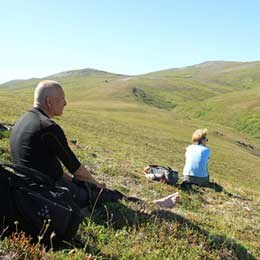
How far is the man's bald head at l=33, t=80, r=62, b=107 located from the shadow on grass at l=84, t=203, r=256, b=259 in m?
2.03

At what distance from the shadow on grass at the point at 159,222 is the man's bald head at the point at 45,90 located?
2.03 metres

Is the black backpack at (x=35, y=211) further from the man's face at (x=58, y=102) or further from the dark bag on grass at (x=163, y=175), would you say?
the dark bag on grass at (x=163, y=175)

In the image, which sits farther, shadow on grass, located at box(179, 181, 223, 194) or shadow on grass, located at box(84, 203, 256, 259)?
shadow on grass, located at box(179, 181, 223, 194)

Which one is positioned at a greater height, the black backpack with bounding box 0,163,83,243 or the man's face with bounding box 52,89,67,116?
the man's face with bounding box 52,89,67,116

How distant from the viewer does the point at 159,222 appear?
748 cm

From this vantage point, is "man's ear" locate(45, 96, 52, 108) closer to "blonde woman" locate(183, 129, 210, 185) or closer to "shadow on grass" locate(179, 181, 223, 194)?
"shadow on grass" locate(179, 181, 223, 194)

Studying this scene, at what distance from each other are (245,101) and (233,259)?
118 m

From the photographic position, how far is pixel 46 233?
213 inches

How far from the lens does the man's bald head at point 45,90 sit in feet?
22.4

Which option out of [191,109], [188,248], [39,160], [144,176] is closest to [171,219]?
[188,248]

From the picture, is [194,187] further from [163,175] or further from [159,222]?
[159,222]

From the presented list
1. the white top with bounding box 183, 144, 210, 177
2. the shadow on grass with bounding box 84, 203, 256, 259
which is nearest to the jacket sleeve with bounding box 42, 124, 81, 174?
the shadow on grass with bounding box 84, 203, 256, 259

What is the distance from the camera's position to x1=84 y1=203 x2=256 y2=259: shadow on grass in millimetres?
7191

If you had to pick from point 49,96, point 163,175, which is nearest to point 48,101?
point 49,96
